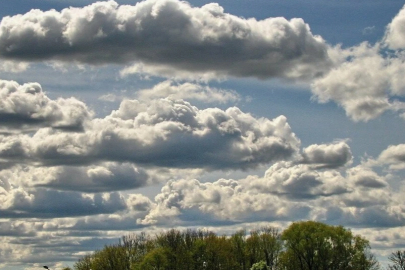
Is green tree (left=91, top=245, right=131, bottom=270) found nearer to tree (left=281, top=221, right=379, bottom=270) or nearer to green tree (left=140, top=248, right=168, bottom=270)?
green tree (left=140, top=248, right=168, bottom=270)

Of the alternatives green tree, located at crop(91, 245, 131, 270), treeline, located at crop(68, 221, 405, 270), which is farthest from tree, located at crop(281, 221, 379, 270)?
green tree, located at crop(91, 245, 131, 270)

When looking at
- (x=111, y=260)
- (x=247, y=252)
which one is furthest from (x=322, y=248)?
(x=111, y=260)

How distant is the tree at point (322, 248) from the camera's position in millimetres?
169500

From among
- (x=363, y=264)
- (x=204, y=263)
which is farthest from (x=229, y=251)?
(x=363, y=264)

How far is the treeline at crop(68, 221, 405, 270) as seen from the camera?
170 m

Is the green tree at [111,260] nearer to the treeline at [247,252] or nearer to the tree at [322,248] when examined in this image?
the treeline at [247,252]

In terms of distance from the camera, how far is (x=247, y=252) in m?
182

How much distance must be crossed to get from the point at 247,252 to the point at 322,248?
70.4ft

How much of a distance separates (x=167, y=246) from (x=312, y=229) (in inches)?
1442

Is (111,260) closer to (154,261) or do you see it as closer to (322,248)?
(154,261)

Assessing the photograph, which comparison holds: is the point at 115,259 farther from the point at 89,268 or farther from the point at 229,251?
the point at 229,251

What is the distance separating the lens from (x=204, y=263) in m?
174

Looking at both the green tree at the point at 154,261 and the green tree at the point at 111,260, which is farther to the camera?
the green tree at the point at 111,260

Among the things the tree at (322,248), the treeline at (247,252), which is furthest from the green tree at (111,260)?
the tree at (322,248)
